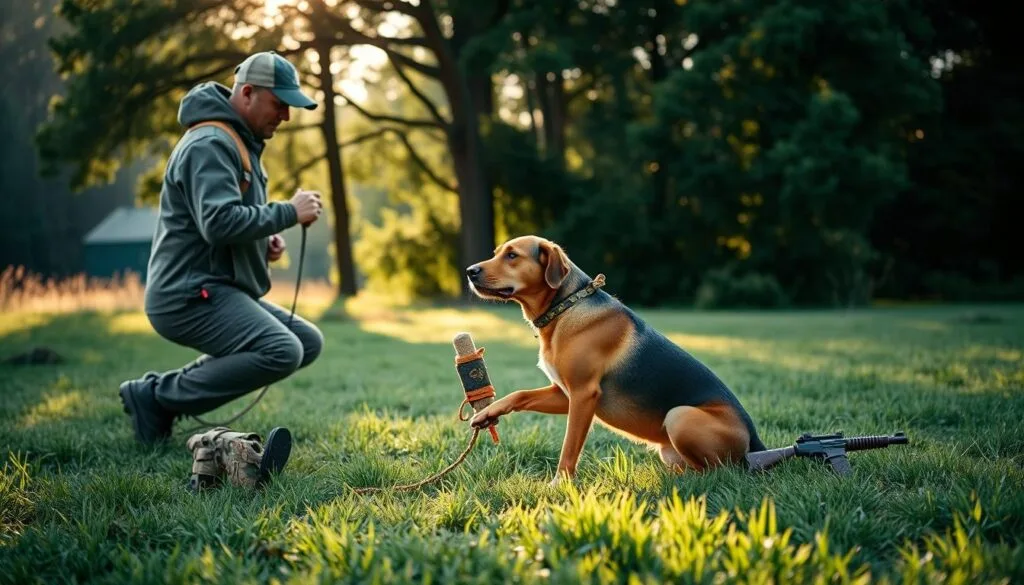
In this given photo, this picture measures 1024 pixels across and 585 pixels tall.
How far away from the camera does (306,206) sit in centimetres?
461

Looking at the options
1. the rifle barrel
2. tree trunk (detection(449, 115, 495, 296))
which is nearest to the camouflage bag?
the rifle barrel

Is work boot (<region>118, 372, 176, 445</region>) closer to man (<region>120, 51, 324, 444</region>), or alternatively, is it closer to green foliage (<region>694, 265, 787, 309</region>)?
man (<region>120, 51, 324, 444</region>)

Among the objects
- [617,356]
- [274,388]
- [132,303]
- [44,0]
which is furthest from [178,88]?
[617,356]

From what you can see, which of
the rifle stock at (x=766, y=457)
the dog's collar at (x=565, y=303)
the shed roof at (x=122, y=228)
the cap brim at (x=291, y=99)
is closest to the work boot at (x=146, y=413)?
the cap brim at (x=291, y=99)

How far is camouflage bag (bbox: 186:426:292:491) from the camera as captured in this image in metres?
3.76

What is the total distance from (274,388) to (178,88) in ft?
51.1

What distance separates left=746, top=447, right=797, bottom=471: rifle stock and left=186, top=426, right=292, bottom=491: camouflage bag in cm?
232

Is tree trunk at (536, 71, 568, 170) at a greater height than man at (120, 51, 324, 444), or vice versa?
tree trunk at (536, 71, 568, 170)

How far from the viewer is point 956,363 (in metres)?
7.79

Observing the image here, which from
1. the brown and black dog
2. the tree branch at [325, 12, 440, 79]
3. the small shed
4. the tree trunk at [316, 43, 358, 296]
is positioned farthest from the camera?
the small shed

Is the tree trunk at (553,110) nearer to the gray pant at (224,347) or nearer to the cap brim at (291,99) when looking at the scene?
the cap brim at (291,99)

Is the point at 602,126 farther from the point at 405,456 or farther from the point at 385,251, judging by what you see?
the point at 405,456

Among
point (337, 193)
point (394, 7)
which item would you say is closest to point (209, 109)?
point (394, 7)

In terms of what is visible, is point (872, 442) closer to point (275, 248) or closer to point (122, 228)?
point (275, 248)
